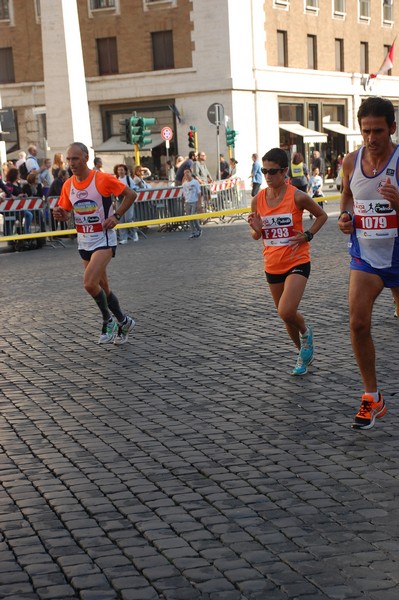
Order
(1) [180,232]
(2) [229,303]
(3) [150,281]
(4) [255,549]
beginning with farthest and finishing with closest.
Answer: (1) [180,232] < (3) [150,281] < (2) [229,303] < (4) [255,549]

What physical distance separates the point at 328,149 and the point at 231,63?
10.2m

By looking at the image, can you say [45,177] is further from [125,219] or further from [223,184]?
[223,184]

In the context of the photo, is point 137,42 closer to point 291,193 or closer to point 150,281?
point 150,281

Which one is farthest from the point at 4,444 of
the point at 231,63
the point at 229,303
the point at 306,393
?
the point at 231,63

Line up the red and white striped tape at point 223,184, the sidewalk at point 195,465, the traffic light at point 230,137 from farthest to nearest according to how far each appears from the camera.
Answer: the traffic light at point 230,137, the red and white striped tape at point 223,184, the sidewalk at point 195,465

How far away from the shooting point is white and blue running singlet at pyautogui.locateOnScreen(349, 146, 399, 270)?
6004 mm

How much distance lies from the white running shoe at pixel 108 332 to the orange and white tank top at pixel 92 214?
0.76 metres

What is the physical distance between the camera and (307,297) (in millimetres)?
12023

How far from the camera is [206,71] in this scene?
148 ft

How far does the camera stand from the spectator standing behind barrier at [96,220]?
952 centimetres

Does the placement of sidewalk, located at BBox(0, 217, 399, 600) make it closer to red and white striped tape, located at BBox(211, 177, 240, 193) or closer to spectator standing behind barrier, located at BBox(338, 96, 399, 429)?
spectator standing behind barrier, located at BBox(338, 96, 399, 429)

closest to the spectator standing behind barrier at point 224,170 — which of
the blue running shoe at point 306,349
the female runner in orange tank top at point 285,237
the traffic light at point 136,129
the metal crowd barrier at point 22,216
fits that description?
the traffic light at point 136,129

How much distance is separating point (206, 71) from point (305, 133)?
6.55 meters

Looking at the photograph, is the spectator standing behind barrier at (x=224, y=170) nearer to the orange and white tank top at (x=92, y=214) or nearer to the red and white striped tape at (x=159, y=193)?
the red and white striped tape at (x=159, y=193)
